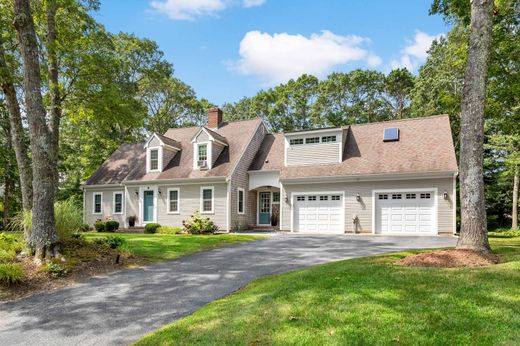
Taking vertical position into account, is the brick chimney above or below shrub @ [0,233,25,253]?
above

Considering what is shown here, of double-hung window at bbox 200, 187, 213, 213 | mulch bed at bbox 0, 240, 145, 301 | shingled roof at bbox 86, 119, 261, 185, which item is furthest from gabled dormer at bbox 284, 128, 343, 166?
mulch bed at bbox 0, 240, 145, 301

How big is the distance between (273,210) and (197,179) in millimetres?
4954

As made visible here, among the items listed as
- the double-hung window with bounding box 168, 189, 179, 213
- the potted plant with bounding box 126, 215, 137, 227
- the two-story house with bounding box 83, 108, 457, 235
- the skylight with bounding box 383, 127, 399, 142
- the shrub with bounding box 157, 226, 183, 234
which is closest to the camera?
the two-story house with bounding box 83, 108, 457, 235

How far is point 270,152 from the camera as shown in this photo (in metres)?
22.7

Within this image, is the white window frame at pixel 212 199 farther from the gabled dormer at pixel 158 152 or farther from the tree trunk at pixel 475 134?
the tree trunk at pixel 475 134

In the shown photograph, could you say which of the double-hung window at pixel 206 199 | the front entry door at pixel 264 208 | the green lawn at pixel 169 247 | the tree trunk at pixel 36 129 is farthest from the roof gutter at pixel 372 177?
the tree trunk at pixel 36 129

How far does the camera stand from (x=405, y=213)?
677 inches

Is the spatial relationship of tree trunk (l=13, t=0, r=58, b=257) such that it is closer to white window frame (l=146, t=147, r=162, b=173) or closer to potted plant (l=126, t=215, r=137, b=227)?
white window frame (l=146, t=147, r=162, b=173)

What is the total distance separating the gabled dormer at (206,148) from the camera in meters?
21.7

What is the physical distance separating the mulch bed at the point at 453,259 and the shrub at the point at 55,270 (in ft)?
23.6

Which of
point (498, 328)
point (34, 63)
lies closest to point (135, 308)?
point (498, 328)

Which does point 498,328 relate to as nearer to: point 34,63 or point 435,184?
point 34,63

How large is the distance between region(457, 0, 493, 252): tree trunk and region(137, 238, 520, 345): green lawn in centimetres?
163

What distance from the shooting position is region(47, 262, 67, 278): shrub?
783 cm
